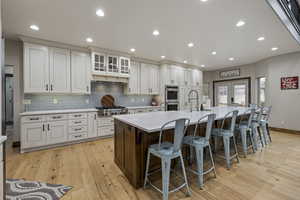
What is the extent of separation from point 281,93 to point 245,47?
2410 mm

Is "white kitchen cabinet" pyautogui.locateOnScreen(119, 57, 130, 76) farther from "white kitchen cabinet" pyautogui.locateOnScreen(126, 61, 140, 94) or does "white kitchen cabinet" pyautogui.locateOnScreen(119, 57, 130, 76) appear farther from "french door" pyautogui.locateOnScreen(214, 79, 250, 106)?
"french door" pyautogui.locateOnScreen(214, 79, 250, 106)

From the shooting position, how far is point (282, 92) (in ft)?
16.3

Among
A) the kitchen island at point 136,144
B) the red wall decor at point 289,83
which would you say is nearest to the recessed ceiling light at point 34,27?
the kitchen island at point 136,144

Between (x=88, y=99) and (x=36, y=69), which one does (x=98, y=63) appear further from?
(x=36, y=69)

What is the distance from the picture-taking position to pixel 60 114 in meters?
3.60

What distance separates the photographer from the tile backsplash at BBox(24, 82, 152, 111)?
12.4ft

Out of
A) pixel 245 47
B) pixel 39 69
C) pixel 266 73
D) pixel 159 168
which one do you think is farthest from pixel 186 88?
pixel 39 69

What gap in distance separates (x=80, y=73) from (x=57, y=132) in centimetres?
167

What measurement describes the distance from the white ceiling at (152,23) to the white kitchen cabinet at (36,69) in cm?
36

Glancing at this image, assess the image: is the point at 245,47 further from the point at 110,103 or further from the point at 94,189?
the point at 94,189

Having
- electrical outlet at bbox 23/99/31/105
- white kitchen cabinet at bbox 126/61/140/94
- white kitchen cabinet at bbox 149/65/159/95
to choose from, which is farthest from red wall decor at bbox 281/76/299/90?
electrical outlet at bbox 23/99/31/105

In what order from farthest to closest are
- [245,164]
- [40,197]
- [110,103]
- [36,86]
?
[110,103] < [36,86] < [245,164] < [40,197]

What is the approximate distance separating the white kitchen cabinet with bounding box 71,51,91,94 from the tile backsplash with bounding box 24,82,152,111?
38 centimetres

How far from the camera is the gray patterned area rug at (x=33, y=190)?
5.94ft
